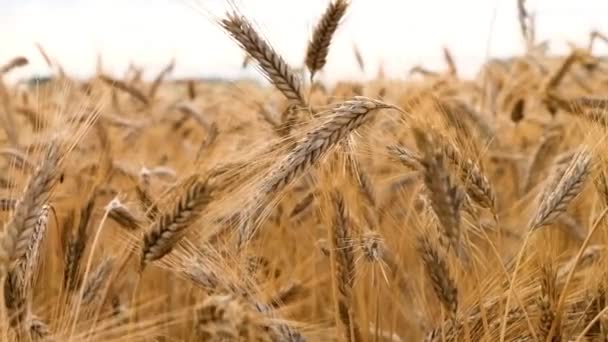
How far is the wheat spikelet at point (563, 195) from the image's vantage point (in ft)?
5.01

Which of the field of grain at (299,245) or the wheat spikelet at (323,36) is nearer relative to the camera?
the field of grain at (299,245)

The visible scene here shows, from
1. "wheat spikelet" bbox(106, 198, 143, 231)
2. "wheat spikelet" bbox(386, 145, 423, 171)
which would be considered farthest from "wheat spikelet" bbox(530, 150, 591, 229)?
"wheat spikelet" bbox(106, 198, 143, 231)

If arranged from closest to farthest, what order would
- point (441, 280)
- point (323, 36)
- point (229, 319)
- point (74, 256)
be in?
point (229, 319) < point (441, 280) < point (74, 256) < point (323, 36)

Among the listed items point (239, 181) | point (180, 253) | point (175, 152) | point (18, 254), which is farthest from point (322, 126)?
point (175, 152)

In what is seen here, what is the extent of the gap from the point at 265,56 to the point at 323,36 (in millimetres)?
276

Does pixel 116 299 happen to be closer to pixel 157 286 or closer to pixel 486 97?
pixel 157 286

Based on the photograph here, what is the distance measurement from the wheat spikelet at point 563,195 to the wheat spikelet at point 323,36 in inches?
21.8

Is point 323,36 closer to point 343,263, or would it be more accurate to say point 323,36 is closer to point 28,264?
point 343,263

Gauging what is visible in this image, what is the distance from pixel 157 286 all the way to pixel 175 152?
7.05 ft

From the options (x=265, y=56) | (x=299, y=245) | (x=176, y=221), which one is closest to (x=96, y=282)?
(x=176, y=221)

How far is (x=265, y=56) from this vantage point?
172 centimetres

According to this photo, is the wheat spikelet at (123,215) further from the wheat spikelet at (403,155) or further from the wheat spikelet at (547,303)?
the wheat spikelet at (547,303)

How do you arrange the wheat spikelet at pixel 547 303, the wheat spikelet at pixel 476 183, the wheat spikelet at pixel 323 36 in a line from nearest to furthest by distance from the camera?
the wheat spikelet at pixel 547 303 → the wheat spikelet at pixel 476 183 → the wheat spikelet at pixel 323 36

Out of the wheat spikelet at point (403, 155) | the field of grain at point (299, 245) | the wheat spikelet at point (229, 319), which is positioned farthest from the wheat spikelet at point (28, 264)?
the wheat spikelet at point (403, 155)
